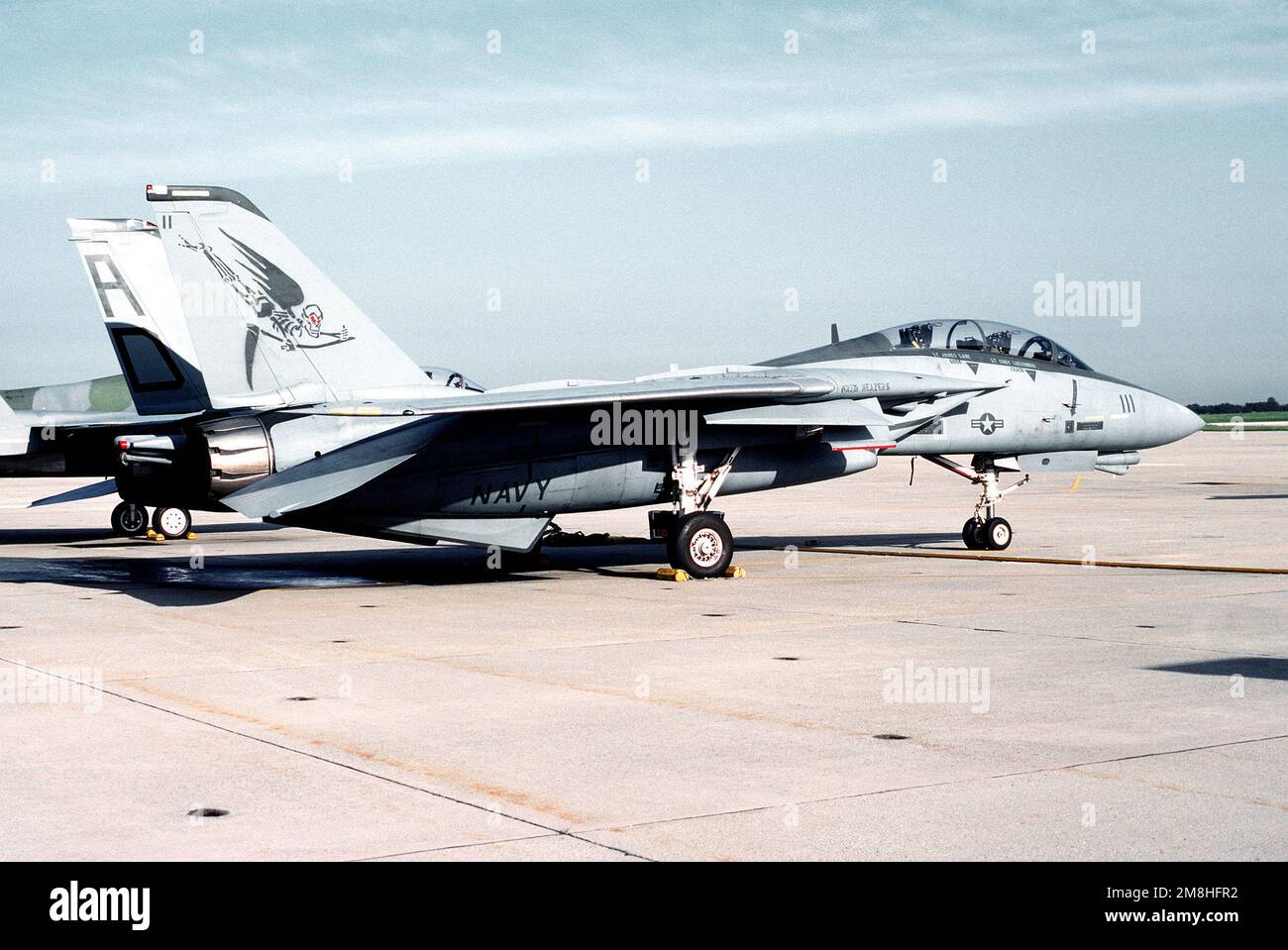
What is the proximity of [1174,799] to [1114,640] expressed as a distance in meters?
4.91

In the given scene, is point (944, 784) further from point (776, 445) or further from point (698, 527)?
point (776, 445)

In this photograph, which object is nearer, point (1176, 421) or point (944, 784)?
point (944, 784)

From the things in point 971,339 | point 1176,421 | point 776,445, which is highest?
point 971,339

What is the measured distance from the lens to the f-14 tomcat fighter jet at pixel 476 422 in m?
14.3

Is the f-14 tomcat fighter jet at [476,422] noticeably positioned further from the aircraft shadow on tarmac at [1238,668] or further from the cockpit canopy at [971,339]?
the aircraft shadow on tarmac at [1238,668]

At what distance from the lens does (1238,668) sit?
30.8 feet

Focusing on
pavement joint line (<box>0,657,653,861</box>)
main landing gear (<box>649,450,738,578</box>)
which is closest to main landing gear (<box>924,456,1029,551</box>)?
main landing gear (<box>649,450,738,578</box>)

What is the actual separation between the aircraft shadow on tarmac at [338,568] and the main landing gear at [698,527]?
0.77 meters

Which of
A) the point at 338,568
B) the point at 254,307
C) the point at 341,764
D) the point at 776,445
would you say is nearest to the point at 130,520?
the point at 338,568

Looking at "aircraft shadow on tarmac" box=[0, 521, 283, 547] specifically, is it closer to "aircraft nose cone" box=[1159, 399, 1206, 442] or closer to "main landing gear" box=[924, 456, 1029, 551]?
"main landing gear" box=[924, 456, 1029, 551]

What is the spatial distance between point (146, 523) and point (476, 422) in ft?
39.3

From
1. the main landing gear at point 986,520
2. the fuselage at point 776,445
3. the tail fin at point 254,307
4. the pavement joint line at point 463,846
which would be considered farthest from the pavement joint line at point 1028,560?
the pavement joint line at point 463,846

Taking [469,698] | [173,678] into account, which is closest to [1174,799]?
[469,698]
